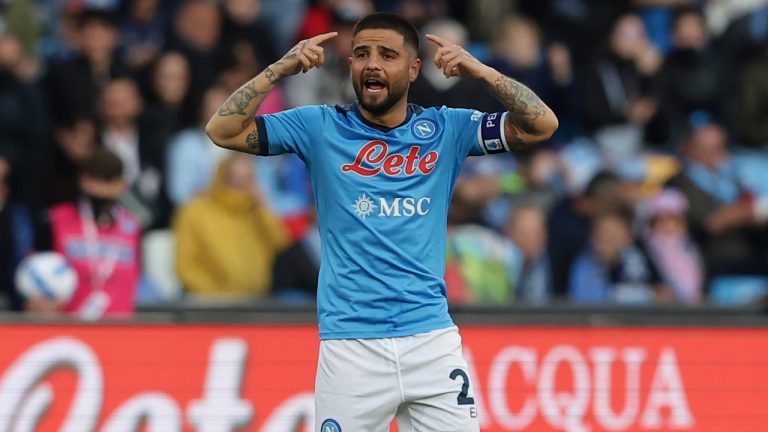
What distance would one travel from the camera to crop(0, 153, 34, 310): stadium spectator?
11.0 metres

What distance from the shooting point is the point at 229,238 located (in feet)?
37.9

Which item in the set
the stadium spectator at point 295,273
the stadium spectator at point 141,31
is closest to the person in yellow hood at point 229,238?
the stadium spectator at point 295,273

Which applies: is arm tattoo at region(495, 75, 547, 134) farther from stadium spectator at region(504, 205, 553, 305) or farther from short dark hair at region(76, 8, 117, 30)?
short dark hair at region(76, 8, 117, 30)

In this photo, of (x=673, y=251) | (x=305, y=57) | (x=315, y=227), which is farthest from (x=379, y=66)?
(x=673, y=251)

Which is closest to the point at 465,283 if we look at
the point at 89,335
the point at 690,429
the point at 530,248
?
the point at 530,248

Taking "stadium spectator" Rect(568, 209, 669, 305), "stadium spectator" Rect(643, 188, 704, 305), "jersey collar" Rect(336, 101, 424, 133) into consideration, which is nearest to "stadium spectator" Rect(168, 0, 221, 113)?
"stadium spectator" Rect(568, 209, 669, 305)

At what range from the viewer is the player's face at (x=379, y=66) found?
6551 mm

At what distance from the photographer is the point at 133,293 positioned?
1002 cm

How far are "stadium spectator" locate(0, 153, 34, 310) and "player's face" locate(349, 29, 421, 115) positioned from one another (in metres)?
4.98

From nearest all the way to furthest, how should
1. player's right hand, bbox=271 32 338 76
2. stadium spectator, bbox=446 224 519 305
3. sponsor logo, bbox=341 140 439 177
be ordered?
1. player's right hand, bbox=271 32 338 76
2. sponsor logo, bbox=341 140 439 177
3. stadium spectator, bbox=446 224 519 305

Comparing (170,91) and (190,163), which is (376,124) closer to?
(190,163)

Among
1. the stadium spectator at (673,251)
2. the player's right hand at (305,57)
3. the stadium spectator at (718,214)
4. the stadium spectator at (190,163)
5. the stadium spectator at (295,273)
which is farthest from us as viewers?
the stadium spectator at (718,214)

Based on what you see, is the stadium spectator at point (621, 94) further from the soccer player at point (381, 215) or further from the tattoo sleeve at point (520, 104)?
the soccer player at point (381, 215)

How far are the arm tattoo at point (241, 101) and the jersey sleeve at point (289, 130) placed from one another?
0.37 feet
